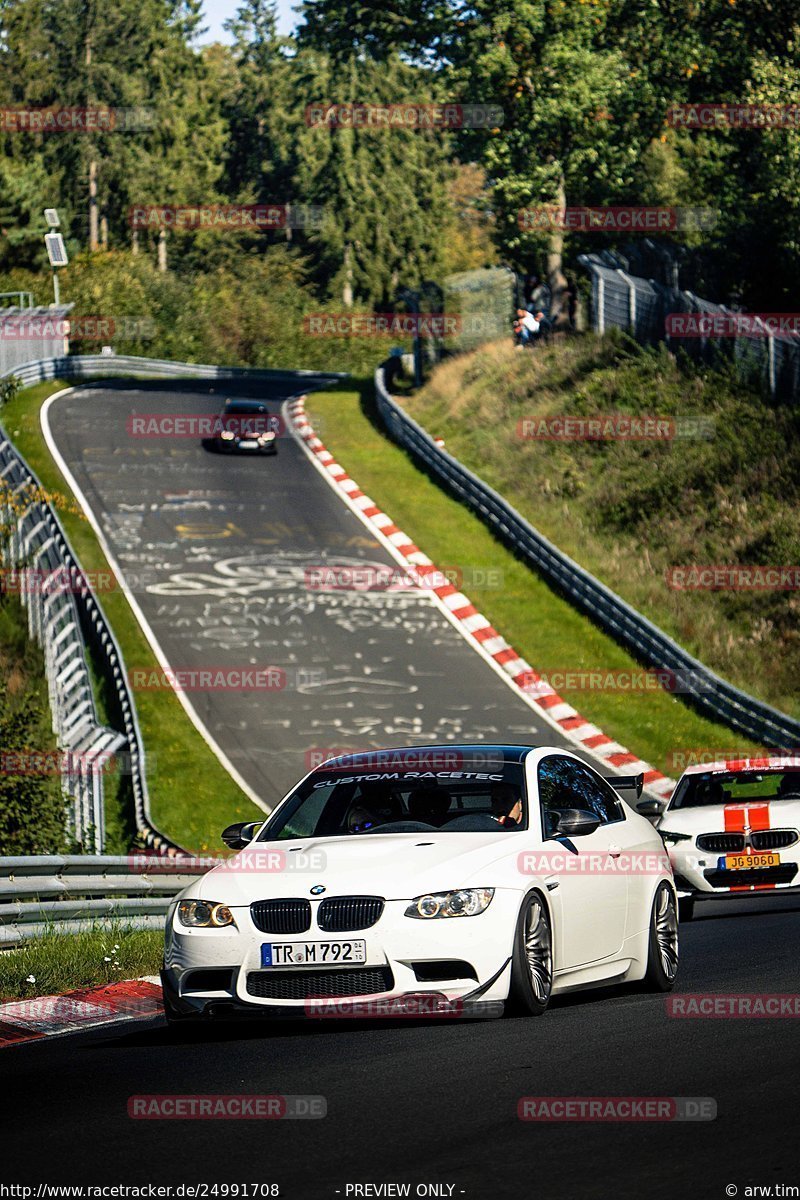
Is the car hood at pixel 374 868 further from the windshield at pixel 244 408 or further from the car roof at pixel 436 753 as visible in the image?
the windshield at pixel 244 408

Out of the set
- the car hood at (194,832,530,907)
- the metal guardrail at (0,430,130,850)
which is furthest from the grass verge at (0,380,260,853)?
the car hood at (194,832,530,907)

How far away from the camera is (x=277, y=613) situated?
104 feet

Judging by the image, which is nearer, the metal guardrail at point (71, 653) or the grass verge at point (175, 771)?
the metal guardrail at point (71, 653)

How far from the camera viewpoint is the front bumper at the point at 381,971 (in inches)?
330

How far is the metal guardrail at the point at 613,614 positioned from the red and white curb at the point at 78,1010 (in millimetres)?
16156

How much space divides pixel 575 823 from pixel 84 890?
14.7 feet

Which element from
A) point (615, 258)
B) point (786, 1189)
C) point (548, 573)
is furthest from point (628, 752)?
point (615, 258)

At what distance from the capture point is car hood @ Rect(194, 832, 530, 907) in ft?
28.1

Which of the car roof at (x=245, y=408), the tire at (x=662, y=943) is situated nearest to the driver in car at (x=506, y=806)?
the tire at (x=662, y=943)

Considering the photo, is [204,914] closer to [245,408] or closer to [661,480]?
[661,480]

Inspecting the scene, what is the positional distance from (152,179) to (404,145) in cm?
1818

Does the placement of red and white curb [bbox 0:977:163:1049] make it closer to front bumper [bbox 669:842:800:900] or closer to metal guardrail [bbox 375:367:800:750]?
front bumper [bbox 669:842:800:900]

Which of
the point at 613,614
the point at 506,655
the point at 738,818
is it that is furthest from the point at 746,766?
A: the point at 613,614

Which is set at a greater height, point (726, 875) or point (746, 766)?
point (746, 766)
